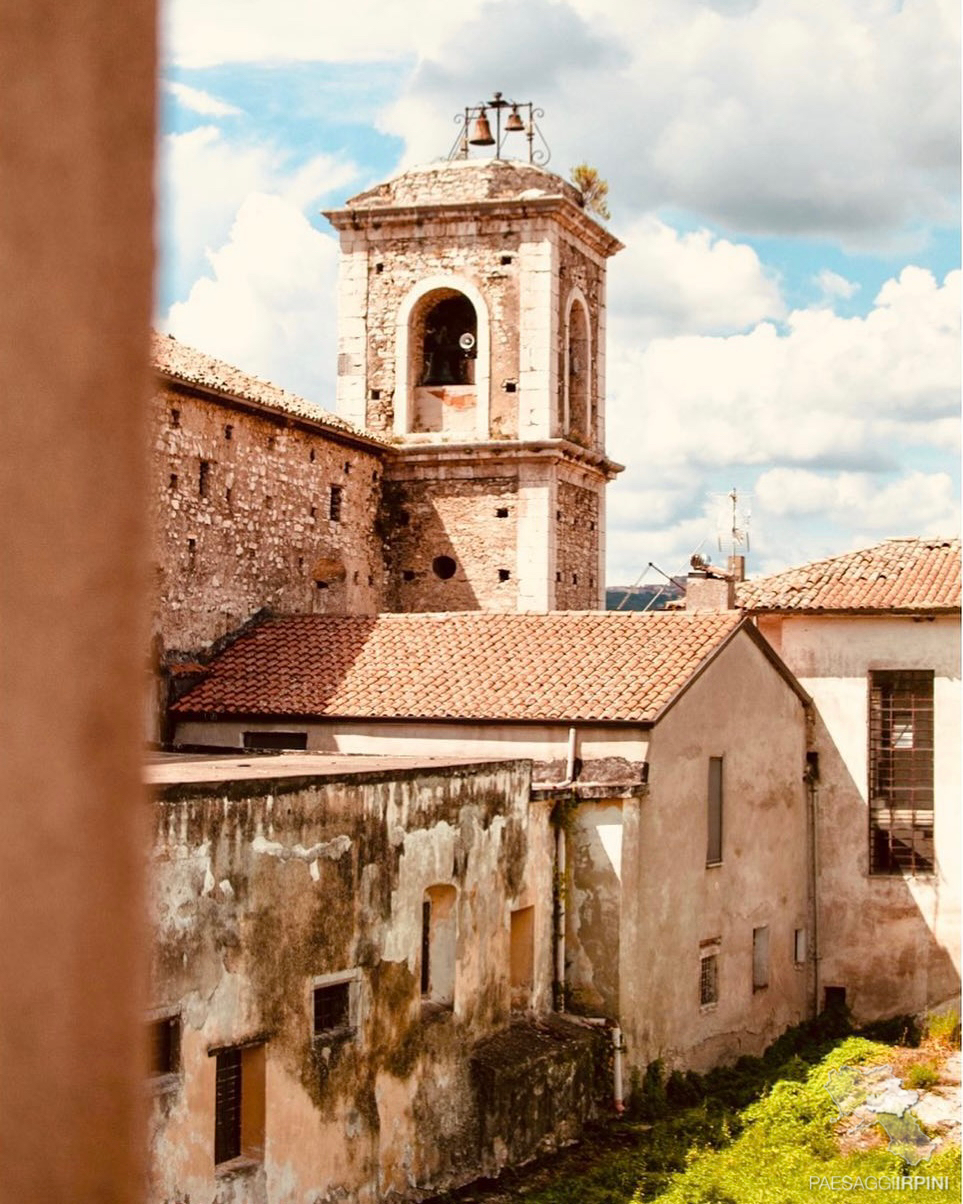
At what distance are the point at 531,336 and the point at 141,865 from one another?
83.3 ft

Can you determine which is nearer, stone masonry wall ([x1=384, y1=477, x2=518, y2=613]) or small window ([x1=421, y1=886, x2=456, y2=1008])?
small window ([x1=421, y1=886, x2=456, y2=1008])

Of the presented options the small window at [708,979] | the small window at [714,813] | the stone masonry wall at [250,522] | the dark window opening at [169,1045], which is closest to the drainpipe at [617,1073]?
the small window at [708,979]

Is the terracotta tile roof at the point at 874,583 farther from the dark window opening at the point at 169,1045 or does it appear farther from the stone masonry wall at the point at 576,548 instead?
the dark window opening at the point at 169,1045

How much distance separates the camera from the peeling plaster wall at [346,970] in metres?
11.6

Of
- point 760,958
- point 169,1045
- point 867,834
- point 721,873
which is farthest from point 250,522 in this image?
point 169,1045

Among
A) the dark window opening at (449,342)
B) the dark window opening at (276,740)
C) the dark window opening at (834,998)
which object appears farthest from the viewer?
the dark window opening at (449,342)

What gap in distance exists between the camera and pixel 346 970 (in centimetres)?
1349

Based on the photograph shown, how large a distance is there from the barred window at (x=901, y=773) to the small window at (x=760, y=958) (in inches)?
96.8

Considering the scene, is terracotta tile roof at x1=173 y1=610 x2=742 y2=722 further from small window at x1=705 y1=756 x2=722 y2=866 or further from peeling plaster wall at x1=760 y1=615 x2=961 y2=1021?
peeling plaster wall at x1=760 y1=615 x2=961 y2=1021

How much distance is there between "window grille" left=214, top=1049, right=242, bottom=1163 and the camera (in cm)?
1223

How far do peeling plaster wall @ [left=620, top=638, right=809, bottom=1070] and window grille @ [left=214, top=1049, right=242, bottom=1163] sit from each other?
595cm

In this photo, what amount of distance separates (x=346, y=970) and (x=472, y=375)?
15069 millimetres

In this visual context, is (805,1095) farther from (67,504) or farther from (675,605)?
(67,504)

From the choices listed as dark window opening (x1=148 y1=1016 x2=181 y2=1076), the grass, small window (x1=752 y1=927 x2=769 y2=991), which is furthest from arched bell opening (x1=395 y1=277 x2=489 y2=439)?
dark window opening (x1=148 y1=1016 x2=181 y2=1076)
